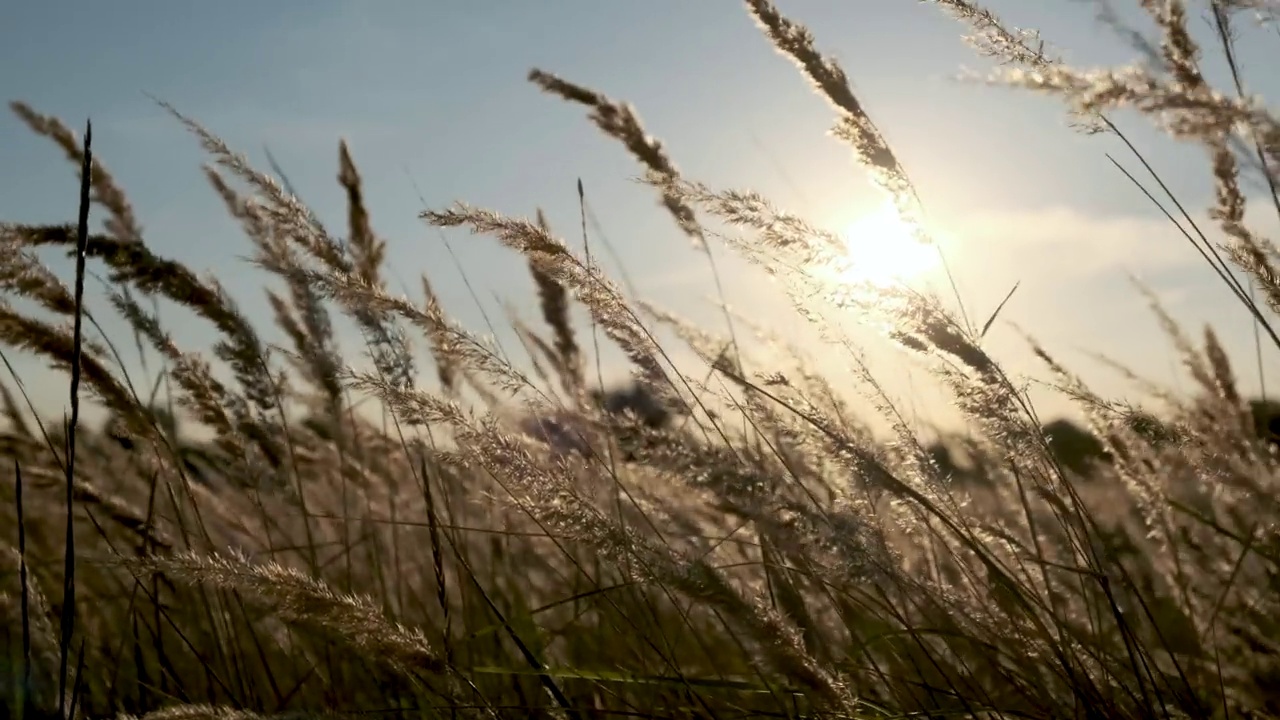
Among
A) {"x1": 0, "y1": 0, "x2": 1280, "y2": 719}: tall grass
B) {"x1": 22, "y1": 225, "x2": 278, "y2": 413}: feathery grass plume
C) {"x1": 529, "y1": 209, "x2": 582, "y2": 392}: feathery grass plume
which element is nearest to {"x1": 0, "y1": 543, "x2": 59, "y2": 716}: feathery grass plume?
{"x1": 0, "y1": 0, "x2": 1280, "y2": 719}: tall grass

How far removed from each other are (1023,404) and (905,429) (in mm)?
170

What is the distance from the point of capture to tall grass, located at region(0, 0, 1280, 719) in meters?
1.51

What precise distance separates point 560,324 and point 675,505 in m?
0.95

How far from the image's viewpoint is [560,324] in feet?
10.4

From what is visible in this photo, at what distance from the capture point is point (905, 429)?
1.75 m

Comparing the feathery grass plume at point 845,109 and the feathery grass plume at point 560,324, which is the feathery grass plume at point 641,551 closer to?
the feathery grass plume at point 845,109

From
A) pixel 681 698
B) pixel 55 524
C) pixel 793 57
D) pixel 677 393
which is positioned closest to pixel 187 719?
pixel 677 393

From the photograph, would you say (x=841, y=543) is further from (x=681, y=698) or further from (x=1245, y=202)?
(x=1245, y=202)

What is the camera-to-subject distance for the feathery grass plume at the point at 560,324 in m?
2.98

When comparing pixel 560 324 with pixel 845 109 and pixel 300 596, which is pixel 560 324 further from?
pixel 300 596

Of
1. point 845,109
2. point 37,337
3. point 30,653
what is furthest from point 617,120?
point 30,653

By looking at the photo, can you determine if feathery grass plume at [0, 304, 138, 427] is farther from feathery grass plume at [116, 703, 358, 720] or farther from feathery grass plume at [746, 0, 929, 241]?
feathery grass plume at [746, 0, 929, 241]

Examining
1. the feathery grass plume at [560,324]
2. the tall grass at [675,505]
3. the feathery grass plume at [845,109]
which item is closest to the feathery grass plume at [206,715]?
the tall grass at [675,505]

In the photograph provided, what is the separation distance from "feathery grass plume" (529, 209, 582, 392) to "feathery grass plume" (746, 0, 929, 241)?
1022 mm
